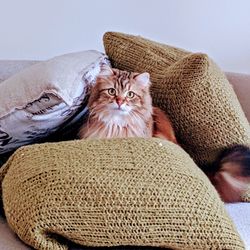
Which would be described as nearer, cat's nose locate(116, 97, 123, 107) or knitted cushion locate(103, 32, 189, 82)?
cat's nose locate(116, 97, 123, 107)

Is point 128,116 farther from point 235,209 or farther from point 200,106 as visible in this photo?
point 235,209

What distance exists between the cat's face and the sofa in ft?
1.22

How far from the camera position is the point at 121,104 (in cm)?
135

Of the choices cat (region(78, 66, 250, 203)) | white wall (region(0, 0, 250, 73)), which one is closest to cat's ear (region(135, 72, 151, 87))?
cat (region(78, 66, 250, 203))

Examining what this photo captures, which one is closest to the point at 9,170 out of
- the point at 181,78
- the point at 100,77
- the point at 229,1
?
the point at 100,77

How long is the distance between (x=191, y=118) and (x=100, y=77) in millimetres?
284

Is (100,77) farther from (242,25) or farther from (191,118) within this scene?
(242,25)

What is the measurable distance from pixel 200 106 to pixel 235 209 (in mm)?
292

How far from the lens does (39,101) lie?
115 cm

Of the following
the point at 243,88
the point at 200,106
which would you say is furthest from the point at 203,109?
the point at 243,88

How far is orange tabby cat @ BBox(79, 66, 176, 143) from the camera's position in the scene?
1357mm

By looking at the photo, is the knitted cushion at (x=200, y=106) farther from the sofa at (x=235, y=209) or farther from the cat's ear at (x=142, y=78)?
the sofa at (x=235, y=209)

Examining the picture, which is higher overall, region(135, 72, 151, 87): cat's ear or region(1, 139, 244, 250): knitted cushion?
region(135, 72, 151, 87): cat's ear

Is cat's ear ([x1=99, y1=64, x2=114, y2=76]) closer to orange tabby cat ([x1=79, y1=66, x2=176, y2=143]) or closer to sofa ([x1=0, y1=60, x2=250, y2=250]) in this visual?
orange tabby cat ([x1=79, y1=66, x2=176, y2=143])
